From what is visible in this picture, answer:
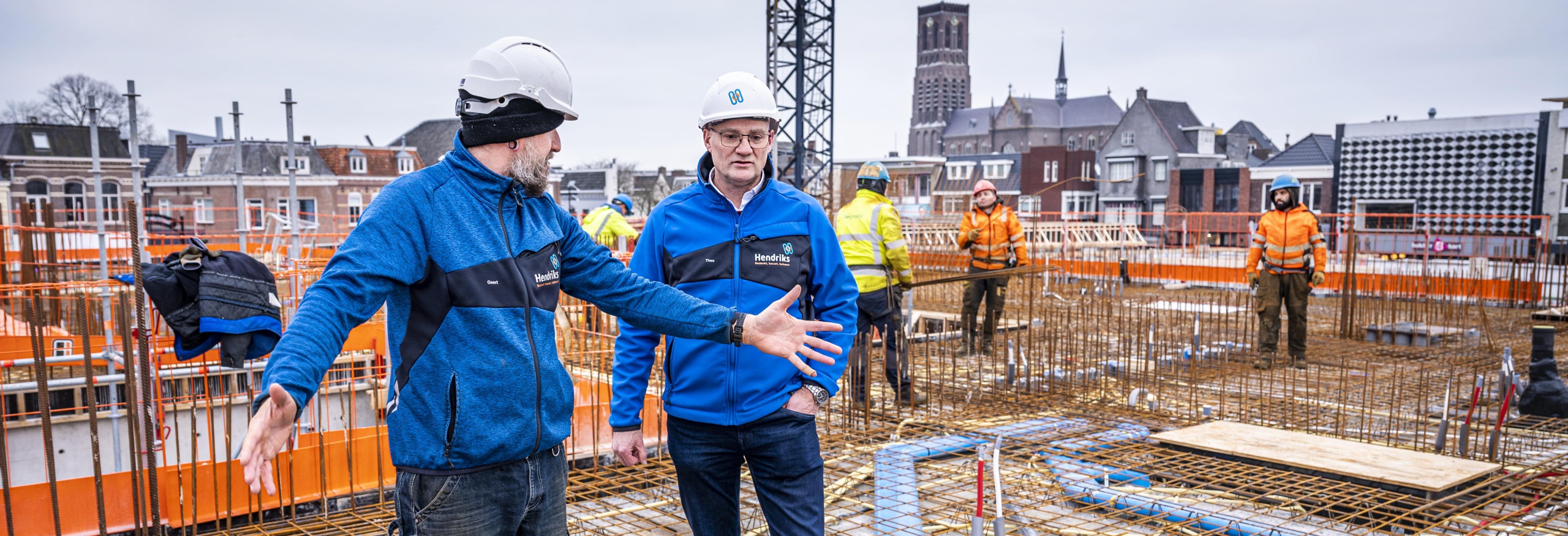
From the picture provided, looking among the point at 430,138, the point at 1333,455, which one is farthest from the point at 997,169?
the point at 1333,455

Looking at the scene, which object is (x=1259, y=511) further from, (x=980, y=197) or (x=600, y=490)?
(x=980, y=197)

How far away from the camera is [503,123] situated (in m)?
2.11

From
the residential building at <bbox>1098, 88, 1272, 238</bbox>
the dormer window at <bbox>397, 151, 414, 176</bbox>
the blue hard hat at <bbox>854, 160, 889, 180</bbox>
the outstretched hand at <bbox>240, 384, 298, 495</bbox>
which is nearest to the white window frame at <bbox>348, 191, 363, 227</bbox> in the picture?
the dormer window at <bbox>397, 151, 414, 176</bbox>

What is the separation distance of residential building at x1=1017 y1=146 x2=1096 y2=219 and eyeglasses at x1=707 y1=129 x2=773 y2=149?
45.8 metres

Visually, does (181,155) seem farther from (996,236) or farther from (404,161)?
(996,236)

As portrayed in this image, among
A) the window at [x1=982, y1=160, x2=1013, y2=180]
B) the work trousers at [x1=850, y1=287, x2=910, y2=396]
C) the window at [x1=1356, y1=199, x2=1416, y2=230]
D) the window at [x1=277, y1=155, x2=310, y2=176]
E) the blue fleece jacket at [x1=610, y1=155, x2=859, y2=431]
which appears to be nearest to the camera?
the blue fleece jacket at [x1=610, y1=155, x2=859, y2=431]

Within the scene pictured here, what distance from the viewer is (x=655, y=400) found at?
5902 mm

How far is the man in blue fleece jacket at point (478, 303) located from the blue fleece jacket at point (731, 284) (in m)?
0.43

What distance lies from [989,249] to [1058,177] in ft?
138

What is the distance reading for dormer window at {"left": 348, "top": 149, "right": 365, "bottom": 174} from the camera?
124 feet

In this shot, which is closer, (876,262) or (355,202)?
(876,262)

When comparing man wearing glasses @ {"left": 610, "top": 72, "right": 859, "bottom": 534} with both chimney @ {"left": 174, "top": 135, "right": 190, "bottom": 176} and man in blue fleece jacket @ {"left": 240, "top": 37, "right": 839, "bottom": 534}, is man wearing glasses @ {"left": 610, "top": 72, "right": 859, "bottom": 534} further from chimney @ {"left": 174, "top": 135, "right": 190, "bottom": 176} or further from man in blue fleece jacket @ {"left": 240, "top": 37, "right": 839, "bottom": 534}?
chimney @ {"left": 174, "top": 135, "right": 190, "bottom": 176}

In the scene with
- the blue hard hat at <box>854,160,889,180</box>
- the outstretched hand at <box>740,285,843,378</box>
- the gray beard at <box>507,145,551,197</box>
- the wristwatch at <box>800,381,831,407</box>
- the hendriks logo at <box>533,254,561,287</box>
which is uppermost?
the blue hard hat at <box>854,160,889,180</box>

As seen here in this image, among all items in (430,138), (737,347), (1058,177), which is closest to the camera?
(737,347)
